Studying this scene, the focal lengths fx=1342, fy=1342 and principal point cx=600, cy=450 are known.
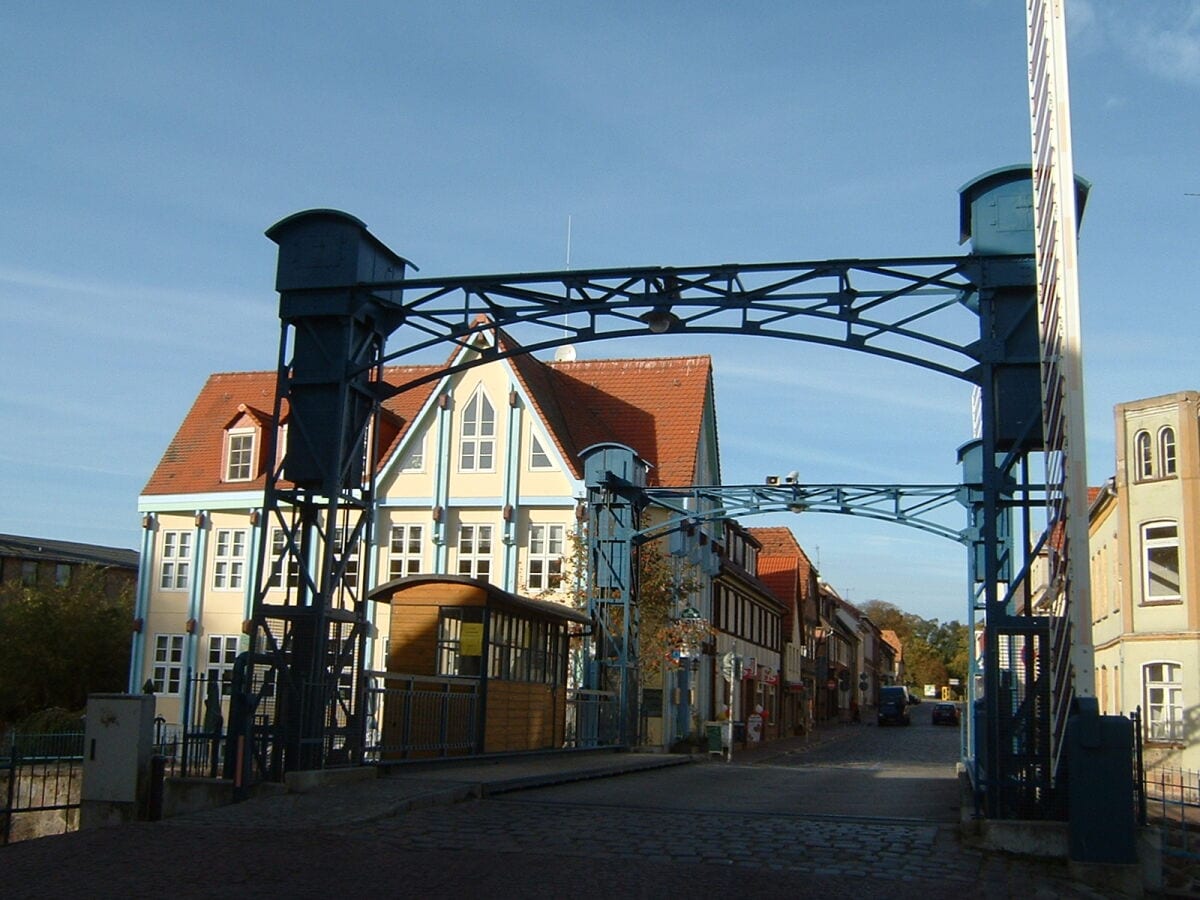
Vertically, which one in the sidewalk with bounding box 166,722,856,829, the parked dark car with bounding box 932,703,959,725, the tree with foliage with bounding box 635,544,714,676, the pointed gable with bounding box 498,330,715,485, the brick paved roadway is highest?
the pointed gable with bounding box 498,330,715,485

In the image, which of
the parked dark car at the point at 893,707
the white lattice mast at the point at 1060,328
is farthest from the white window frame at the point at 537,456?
the parked dark car at the point at 893,707

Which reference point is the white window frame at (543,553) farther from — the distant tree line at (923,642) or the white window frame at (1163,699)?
the distant tree line at (923,642)

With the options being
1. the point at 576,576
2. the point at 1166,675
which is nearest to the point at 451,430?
the point at 576,576

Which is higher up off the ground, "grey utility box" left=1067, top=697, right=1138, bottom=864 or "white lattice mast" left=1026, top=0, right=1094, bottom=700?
"white lattice mast" left=1026, top=0, right=1094, bottom=700

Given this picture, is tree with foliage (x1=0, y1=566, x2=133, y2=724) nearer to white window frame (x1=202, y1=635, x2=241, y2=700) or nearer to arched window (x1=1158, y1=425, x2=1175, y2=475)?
white window frame (x1=202, y1=635, x2=241, y2=700)

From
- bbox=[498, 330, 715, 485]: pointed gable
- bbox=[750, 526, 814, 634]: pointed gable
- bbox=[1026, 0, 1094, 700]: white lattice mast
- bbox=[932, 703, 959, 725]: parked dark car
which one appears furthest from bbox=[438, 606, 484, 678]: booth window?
bbox=[932, 703, 959, 725]: parked dark car

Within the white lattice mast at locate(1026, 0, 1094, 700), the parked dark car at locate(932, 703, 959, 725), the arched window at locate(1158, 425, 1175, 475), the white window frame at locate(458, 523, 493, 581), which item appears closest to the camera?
the white lattice mast at locate(1026, 0, 1094, 700)

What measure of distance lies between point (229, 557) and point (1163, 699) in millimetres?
26565

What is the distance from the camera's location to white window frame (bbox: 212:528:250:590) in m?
40.2

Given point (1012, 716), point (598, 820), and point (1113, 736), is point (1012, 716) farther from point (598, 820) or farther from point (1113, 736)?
point (598, 820)

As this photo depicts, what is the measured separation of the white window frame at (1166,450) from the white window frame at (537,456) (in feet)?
53.3

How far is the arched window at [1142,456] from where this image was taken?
35.7 meters

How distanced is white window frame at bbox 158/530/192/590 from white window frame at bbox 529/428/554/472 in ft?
37.1

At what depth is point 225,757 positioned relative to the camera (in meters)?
14.6
